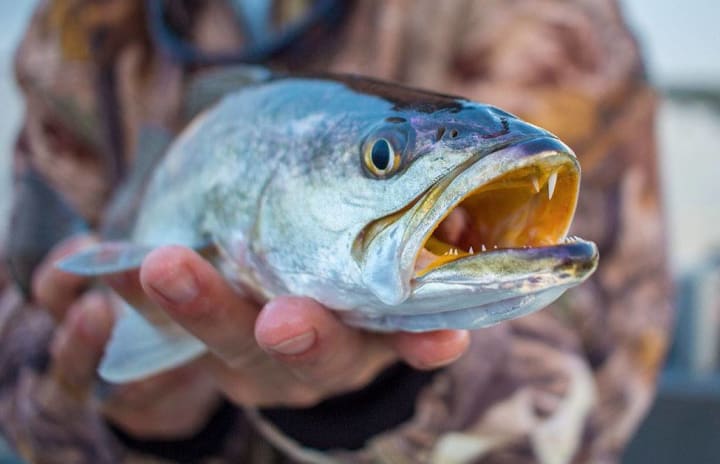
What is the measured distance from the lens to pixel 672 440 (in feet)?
8.15

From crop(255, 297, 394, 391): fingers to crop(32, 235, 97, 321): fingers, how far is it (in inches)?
19.7

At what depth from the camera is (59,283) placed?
47.9 inches

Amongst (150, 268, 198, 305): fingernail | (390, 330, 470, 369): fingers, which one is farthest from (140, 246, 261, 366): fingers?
(390, 330, 470, 369): fingers

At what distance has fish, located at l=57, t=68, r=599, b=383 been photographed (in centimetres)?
60

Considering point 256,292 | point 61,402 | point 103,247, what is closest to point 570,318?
point 256,292

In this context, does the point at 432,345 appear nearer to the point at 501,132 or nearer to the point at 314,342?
the point at 314,342

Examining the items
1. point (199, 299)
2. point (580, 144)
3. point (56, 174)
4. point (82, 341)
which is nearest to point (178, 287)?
point (199, 299)

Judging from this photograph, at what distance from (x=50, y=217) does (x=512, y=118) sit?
1.13 m

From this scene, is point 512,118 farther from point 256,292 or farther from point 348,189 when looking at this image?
point 256,292

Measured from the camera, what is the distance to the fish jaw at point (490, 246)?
0.58 m

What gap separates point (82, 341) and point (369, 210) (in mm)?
701

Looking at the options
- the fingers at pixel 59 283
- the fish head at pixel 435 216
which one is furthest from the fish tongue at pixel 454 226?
the fingers at pixel 59 283

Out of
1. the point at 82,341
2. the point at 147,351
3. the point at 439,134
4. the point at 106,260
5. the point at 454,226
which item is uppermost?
the point at 439,134

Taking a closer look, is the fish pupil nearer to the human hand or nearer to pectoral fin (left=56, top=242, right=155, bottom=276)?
the human hand
